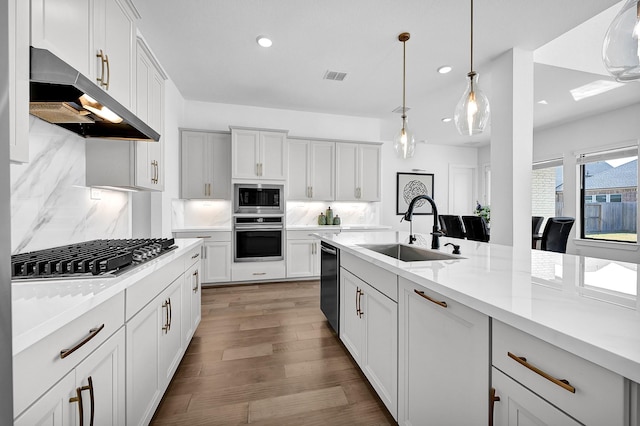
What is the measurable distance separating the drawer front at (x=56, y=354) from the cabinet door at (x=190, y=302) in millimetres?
1106

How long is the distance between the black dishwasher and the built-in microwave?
5.99ft

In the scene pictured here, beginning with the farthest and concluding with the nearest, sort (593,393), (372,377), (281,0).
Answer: (281,0) → (372,377) → (593,393)

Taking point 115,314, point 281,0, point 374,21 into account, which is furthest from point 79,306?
point 374,21

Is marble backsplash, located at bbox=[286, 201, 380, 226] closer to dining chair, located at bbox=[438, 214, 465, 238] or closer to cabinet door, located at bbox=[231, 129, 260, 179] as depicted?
cabinet door, located at bbox=[231, 129, 260, 179]

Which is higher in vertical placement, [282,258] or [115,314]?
[115,314]

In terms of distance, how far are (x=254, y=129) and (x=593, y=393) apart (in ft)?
14.0

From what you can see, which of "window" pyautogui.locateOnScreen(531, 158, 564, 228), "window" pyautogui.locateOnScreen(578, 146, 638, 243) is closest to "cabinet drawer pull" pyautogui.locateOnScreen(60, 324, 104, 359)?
"window" pyautogui.locateOnScreen(578, 146, 638, 243)

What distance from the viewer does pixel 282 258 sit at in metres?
4.35

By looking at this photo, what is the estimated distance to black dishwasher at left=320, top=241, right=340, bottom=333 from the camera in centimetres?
234

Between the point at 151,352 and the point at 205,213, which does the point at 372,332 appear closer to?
the point at 151,352

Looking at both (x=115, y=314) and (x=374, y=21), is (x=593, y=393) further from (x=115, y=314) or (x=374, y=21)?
(x=374, y=21)

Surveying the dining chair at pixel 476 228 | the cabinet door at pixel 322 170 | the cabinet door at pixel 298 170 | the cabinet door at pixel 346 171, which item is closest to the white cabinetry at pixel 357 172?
the cabinet door at pixel 346 171

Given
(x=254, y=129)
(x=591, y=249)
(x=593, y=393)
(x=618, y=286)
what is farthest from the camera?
(x=591, y=249)

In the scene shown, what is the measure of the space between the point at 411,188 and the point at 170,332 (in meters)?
6.22
